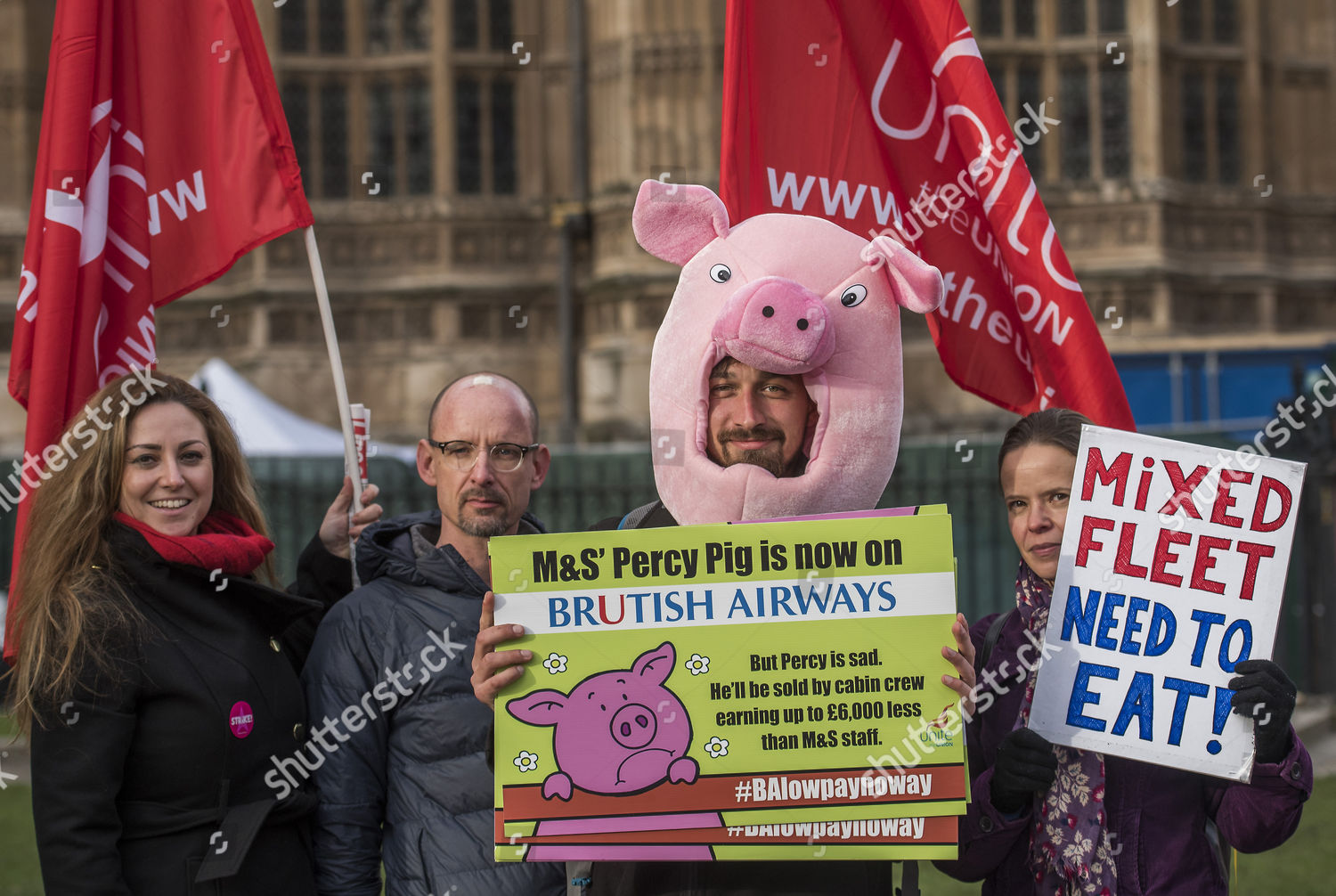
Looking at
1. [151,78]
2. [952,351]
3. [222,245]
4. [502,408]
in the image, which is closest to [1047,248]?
[952,351]

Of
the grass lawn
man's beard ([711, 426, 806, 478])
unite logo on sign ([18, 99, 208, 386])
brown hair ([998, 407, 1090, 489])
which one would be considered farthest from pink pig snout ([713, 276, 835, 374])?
the grass lawn

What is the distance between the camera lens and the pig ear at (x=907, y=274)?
9.34 feet

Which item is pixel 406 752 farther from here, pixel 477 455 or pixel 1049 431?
pixel 1049 431

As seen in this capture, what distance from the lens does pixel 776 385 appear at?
2.88 metres

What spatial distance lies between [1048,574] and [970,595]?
7.09 metres

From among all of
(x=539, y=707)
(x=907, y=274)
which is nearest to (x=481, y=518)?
(x=539, y=707)

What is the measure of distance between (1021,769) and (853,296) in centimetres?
96

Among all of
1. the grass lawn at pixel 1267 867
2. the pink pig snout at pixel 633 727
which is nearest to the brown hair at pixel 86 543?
the pink pig snout at pixel 633 727

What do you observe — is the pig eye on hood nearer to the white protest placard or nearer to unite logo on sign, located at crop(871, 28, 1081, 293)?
the white protest placard

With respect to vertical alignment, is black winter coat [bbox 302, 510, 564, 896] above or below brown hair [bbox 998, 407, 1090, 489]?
below

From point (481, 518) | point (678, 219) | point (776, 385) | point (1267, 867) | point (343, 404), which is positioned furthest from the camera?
point (1267, 867)

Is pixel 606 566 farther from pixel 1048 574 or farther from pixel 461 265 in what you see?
pixel 461 265

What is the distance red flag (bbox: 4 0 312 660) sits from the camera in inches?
150

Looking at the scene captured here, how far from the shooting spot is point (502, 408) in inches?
128
